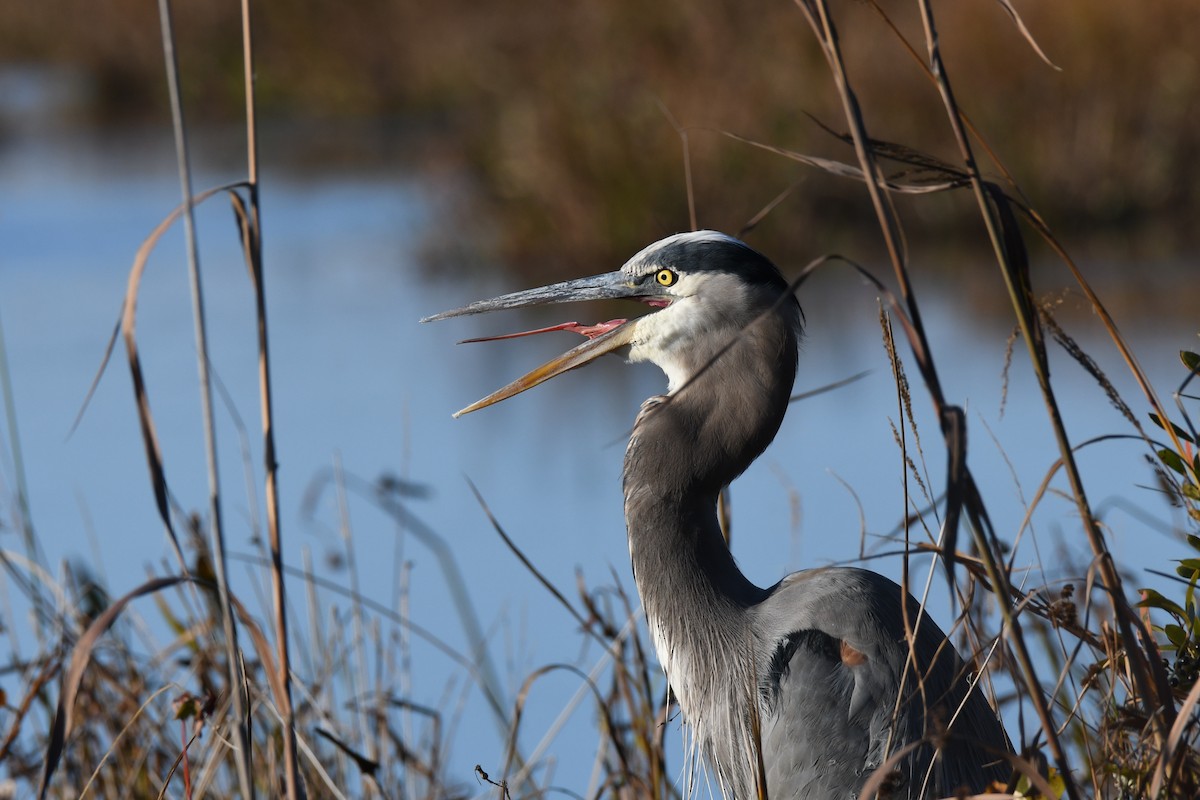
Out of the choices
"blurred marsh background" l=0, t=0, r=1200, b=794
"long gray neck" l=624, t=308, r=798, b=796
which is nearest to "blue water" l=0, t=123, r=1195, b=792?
"blurred marsh background" l=0, t=0, r=1200, b=794

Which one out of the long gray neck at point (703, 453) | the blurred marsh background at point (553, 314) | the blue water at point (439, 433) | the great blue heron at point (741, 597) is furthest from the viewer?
the blurred marsh background at point (553, 314)

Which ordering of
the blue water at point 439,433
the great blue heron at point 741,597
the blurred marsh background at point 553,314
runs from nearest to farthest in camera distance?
the great blue heron at point 741,597 < the blue water at point 439,433 < the blurred marsh background at point 553,314

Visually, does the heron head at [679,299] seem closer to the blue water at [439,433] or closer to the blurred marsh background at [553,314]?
the blue water at [439,433]

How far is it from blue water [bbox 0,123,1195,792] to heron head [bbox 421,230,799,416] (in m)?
0.59

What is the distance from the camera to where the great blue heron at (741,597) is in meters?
2.37

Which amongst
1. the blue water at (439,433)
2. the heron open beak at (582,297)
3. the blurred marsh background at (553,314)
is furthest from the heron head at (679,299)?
the blurred marsh background at (553,314)

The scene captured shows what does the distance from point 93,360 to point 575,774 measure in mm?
4706

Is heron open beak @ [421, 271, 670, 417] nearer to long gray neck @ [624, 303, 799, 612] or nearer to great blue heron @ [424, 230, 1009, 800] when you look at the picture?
great blue heron @ [424, 230, 1009, 800]

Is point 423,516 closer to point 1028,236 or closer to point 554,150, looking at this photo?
point 554,150

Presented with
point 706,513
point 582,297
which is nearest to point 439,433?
point 582,297

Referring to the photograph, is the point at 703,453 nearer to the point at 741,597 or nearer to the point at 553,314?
the point at 741,597

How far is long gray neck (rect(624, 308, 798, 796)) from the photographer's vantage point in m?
2.50

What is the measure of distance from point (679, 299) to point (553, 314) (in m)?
6.25

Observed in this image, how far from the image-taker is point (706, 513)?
2551 millimetres
